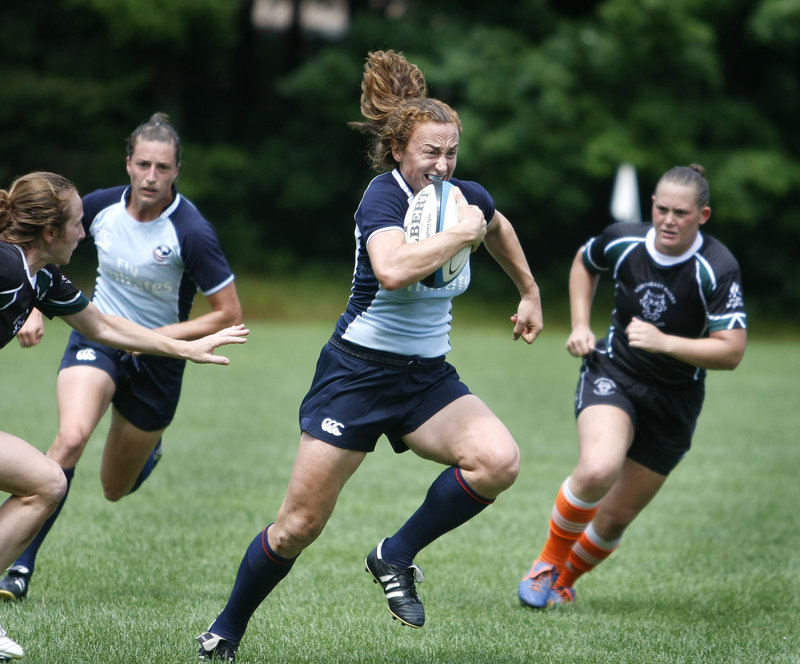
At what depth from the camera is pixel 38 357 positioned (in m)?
16.2

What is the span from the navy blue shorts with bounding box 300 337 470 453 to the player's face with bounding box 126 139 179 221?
175 cm

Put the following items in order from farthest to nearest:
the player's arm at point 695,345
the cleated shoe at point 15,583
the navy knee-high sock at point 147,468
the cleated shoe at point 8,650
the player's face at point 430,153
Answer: the navy knee-high sock at point 147,468 < the cleated shoe at point 15,583 < the player's arm at point 695,345 < the player's face at point 430,153 < the cleated shoe at point 8,650

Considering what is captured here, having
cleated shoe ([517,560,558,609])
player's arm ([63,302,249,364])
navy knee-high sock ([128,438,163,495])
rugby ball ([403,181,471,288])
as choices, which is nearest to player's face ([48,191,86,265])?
player's arm ([63,302,249,364])

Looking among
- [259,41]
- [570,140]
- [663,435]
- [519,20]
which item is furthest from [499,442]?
[259,41]

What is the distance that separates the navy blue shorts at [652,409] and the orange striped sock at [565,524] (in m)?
0.42

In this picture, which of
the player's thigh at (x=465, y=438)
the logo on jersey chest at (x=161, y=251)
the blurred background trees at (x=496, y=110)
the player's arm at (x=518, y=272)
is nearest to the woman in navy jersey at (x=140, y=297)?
the logo on jersey chest at (x=161, y=251)

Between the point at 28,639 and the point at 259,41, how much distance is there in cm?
3187

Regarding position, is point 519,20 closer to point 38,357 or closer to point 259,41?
point 259,41

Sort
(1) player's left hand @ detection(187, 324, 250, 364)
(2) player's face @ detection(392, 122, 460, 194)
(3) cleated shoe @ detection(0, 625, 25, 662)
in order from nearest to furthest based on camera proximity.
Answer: (3) cleated shoe @ detection(0, 625, 25, 662) < (2) player's face @ detection(392, 122, 460, 194) < (1) player's left hand @ detection(187, 324, 250, 364)

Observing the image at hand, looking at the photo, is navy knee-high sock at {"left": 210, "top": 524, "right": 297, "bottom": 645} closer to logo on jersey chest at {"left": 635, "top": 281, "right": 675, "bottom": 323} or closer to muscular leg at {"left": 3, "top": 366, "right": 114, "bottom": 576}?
muscular leg at {"left": 3, "top": 366, "right": 114, "bottom": 576}

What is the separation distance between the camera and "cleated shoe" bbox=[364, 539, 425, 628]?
3.97 meters

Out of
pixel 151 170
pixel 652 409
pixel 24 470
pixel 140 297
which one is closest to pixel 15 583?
pixel 24 470

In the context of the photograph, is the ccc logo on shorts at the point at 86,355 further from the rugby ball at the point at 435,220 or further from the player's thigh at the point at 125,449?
the rugby ball at the point at 435,220

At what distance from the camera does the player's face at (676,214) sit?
523 centimetres
